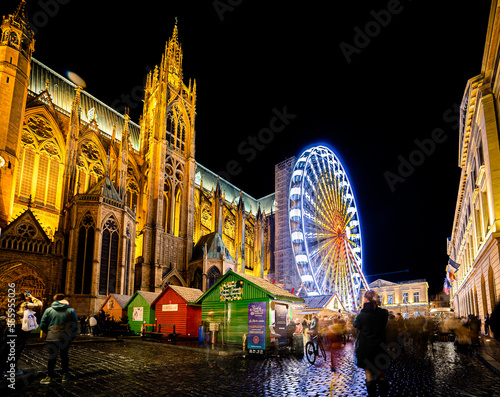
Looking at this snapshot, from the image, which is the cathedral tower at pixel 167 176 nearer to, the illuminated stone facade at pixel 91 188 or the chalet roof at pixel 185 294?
the illuminated stone facade at pixel 91 188

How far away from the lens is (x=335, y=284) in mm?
38125

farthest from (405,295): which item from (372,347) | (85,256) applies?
(372,347)

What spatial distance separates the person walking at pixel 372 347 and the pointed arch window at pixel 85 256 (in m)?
25.8

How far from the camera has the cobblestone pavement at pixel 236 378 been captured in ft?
24.3

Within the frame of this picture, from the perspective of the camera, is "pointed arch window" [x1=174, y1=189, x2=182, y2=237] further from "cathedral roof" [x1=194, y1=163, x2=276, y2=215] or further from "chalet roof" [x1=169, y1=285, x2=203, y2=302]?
"chalet roof" [x1=169, y1=285, x2=203, y2=302]

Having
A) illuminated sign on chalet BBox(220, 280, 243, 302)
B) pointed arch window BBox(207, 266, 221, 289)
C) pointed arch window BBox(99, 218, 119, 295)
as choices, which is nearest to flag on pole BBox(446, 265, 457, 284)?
pointed arch window BBox(207, 266, 221, 289)

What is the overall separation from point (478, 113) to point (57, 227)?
30.4 metres

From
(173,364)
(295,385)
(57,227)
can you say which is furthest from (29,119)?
(295,385)

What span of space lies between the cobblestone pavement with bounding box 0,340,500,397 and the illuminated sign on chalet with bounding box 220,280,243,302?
16.2 feet

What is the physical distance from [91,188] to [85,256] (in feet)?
18.8

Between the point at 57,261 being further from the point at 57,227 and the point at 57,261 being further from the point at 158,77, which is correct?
the point at 158,77

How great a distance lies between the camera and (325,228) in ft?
132

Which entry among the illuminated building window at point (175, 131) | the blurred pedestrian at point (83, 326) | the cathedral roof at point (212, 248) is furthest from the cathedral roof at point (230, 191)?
the blurred pedestrian at point (83, 326)

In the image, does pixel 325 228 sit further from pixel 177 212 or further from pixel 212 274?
pixel 177 212
